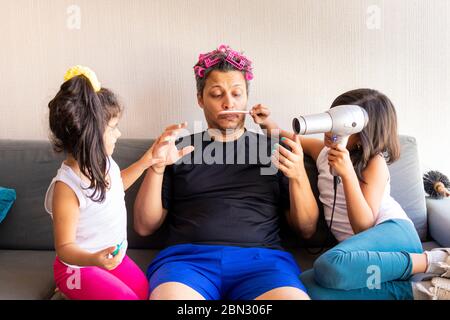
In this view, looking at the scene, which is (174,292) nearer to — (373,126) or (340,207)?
(340,207)

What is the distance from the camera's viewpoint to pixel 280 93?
1.78m

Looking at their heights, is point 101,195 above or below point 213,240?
above

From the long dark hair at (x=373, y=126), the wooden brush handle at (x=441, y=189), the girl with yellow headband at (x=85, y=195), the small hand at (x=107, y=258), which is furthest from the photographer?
the wooden brush handle at (x=441, y=189)

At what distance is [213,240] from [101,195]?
38 centimetres

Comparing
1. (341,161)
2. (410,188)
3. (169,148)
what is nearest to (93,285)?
(169,148)

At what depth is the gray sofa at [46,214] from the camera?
1597 mm

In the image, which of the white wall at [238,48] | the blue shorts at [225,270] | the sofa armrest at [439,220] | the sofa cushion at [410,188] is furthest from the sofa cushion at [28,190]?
the sofa armrest at [439,220]

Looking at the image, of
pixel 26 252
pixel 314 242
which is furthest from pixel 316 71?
pixel 26 252

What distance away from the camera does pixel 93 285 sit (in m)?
1.19

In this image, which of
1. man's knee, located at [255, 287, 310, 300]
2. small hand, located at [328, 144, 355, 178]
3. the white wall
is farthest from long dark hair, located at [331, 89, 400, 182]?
man's knee, located at [255, 287, 310, 300]

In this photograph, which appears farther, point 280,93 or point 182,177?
point 280,93

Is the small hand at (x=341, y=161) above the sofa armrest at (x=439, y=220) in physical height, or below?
above

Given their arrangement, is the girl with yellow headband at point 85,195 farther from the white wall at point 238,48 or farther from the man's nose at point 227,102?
the white wall at point 238,48
